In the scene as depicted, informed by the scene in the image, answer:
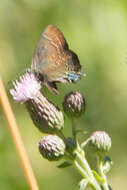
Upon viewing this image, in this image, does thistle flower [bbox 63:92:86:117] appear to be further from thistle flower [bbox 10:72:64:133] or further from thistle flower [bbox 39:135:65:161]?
thistle flower [bbox 39:135:65:161]

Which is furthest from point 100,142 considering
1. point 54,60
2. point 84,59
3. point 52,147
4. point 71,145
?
point 84,59

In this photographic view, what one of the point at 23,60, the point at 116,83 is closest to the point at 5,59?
the point at 23,60

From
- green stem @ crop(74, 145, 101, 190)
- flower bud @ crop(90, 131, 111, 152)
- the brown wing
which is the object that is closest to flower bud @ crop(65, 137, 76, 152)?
green stem @ crop(74, 145, 101, 190)

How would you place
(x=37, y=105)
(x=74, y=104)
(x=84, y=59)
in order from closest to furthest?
(x=74, y=104) → (x=37, y=105) → (x=84, y=59)

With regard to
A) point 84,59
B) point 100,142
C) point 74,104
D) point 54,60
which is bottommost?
point 100,142

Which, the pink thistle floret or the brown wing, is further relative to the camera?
the brown wing

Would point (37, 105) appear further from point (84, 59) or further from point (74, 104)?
point (84, 59)

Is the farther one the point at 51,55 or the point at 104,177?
the point at 51,55
